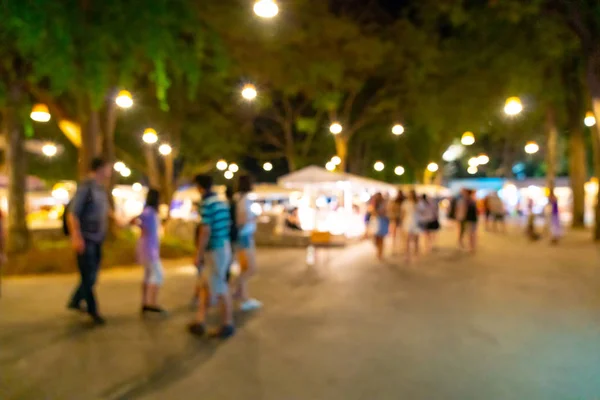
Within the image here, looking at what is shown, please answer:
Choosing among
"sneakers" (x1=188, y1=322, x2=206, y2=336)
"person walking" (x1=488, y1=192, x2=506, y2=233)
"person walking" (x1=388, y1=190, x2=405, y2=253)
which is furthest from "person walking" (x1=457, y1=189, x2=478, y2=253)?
"sneakers" (x1=188, y1=322, x2=206, y2=336)

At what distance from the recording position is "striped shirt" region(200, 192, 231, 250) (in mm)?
6801

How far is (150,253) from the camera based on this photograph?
7.81 metres

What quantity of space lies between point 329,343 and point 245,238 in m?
2.60

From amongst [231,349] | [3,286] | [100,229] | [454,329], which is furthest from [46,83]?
[454,329]

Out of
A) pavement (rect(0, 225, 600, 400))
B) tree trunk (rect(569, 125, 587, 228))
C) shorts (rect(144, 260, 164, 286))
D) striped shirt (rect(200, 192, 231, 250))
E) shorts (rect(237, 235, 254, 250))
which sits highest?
tree trunk (rect(569, 125, 587, 228))

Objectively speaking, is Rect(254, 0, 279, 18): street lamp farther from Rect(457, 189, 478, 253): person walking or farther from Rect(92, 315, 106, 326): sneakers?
Rect(457, 189, 478, 253): person walking

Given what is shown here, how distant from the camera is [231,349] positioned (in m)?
6.25

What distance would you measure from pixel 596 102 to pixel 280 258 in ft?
30.8

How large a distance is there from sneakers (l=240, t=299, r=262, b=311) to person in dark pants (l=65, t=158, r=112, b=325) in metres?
1.90

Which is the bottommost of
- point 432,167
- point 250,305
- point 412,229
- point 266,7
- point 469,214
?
point 250,305

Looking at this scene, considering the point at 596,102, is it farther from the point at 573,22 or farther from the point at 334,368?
the point at 334,368

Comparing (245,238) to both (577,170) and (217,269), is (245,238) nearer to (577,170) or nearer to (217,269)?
(217,269)

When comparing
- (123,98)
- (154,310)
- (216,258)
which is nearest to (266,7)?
(216,258)

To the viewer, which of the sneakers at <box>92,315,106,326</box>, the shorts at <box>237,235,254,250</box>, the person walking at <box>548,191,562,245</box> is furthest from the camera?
the person walking at <box>548,191,562,245</box>
